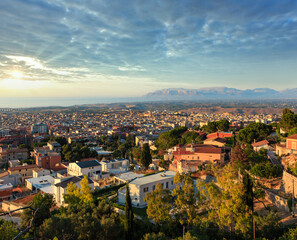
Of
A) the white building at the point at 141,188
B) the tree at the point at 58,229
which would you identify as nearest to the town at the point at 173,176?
the white building at the point at 141,188

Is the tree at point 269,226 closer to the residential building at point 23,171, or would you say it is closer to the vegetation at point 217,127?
the vegetation at point 217,127

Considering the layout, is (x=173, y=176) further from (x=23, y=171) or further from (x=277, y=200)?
(x=23, y=171)

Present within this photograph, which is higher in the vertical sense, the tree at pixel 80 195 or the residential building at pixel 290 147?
the residential building at pixel 290 147

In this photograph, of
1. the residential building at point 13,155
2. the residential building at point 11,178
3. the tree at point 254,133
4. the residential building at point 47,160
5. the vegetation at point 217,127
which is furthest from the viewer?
the residential building at point 13,155

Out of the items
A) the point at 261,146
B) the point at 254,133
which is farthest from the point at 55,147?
the point at 261,146

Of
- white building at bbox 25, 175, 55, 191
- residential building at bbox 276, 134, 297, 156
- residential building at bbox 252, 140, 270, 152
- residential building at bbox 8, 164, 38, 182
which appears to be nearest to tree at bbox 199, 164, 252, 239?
residential building at bbox 276, 134, 297, 156

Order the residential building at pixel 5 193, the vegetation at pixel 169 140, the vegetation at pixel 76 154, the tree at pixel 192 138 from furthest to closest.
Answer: the vegetation at pixel 169 140 → the vegetation at pixel 76 154 → the tree at pixel 192 138 → the residential building at pixel 5 193

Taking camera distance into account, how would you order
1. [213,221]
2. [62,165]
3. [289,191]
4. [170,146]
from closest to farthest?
[213,221] < [289,191] < [62,165] < [170,146]

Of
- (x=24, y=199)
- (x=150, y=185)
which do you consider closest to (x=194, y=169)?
(x=150, y=185)

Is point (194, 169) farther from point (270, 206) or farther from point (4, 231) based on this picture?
point (4, 231)

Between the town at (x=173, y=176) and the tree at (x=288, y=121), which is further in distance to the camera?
the tree at (x=288, y=121)

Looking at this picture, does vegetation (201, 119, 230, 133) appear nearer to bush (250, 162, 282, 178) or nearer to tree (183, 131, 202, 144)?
tree (183, 131, 202, 144)
